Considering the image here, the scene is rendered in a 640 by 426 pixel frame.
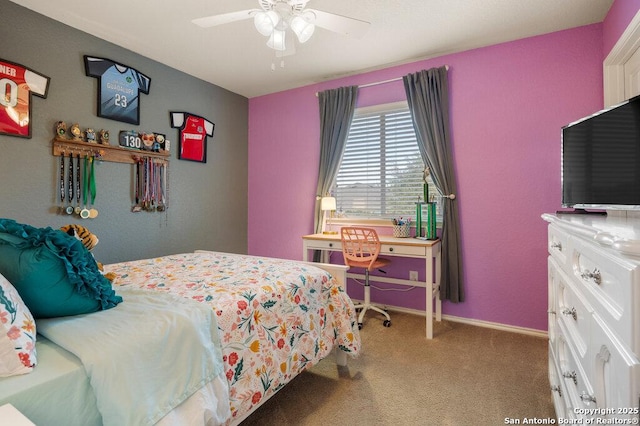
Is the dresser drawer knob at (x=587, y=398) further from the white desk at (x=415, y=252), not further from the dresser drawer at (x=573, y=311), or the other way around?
the white desk at (x=415, y=252)

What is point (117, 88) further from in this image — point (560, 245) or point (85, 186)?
point (560, 245)

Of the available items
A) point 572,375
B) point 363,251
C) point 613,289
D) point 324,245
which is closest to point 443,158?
point 363,251

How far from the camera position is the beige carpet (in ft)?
5.63

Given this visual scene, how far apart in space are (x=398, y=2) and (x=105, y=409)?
2.77m

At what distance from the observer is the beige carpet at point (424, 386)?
1715 millimetres

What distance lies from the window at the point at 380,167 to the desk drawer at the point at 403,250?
599 mm

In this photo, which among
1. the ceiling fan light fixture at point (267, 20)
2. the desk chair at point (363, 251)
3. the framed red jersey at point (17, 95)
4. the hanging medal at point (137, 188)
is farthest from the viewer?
the hanging medal at point (137, 188)

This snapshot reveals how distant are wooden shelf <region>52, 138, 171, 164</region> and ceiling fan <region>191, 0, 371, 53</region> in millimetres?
1581

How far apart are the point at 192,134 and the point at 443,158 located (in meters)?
2.71

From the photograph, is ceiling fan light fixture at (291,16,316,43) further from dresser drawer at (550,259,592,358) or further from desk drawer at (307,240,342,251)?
desk drawer at (307,240,342,251)

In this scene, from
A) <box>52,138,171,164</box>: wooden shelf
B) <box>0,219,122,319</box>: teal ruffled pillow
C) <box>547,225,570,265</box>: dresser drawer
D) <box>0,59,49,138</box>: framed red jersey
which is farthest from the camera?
<box>52,138,171,164</box>: wooden shelf

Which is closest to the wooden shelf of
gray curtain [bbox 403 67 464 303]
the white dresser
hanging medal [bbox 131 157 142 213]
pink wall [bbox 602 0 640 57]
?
hanging medal [bbox 131 157 142 213]

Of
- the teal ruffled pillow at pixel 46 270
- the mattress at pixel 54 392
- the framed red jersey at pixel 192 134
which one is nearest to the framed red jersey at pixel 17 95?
the framed red jersey at pixel 192 134

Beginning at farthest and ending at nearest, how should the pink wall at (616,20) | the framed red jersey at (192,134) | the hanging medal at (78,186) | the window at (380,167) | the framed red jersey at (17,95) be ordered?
the framed red jersey at (192,134) < the window at (380,167) < the hanging medal at (78,186) < the framed red jersey at (17,95) < the pink wall at (616,20)
